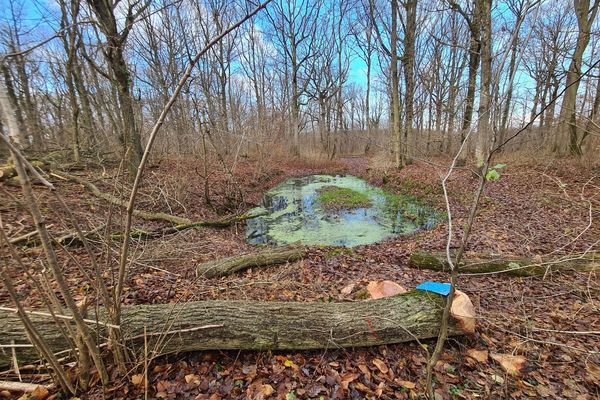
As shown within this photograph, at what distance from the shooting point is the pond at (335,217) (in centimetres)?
653

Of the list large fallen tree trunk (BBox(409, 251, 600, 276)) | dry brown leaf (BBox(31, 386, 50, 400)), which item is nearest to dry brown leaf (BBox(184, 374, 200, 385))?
dry brown leaf (BBox(31, 386, 50, 400))

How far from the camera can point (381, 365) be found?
2125 mm

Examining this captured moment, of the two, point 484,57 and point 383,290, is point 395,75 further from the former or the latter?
point 383,290

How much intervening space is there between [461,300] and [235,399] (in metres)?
2.09

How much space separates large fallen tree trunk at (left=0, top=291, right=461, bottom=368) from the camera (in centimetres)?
204

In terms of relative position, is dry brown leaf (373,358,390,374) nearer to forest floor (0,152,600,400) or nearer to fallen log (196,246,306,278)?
forest floor (0,152,600,400)

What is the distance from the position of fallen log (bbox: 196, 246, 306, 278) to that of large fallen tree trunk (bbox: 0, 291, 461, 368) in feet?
4.70

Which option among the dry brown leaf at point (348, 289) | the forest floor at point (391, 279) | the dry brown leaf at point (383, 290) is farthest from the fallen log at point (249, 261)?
the dry brown leaf at point (383, 290)

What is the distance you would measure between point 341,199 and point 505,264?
6.49 m

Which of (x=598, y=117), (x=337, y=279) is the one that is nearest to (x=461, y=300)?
(x=337, y=279)

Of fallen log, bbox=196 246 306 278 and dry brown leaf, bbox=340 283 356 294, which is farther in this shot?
fallen log, bbox=196 246 306 278

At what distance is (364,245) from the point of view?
5836mm

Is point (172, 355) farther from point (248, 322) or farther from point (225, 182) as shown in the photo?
point (225, 182)

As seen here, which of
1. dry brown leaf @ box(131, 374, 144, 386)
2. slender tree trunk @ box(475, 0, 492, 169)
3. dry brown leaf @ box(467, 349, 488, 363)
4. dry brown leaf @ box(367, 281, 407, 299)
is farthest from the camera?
slender tree trunk @ box(475, 0, 492, 169)
